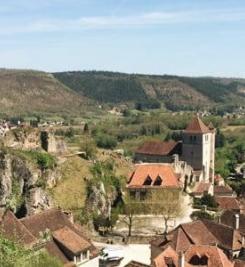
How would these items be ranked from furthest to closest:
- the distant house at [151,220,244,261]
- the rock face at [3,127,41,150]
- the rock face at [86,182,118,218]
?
1. the rock face at [3,127,41,150]
2. the rock face at [86,182,118,218]
3. the distant house at [151,220,244,261]

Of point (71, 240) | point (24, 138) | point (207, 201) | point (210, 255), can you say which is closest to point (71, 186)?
point (24, 138)

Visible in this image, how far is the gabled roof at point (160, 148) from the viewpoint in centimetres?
9706

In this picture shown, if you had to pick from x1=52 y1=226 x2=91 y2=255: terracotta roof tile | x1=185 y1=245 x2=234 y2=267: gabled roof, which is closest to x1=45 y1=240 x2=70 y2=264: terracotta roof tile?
x1=52 y1=226 x2=91 y2=255: terracotta roof tile

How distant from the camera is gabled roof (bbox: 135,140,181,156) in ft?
318

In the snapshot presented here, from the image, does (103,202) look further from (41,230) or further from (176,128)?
(176,128)

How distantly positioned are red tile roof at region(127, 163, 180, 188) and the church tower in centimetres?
1812

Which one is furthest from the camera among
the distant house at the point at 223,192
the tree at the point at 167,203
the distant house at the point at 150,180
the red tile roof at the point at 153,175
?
the distant house at the point at 223,192

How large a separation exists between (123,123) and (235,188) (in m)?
93.1

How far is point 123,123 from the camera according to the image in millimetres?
189625

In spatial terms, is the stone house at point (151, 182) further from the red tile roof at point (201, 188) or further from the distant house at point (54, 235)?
the distant house at point (54, 235)

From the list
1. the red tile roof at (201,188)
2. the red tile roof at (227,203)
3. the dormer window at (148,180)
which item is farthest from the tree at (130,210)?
the red tile roof at (201,188)

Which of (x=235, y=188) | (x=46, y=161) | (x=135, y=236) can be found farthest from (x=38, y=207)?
(x=235, y=188)

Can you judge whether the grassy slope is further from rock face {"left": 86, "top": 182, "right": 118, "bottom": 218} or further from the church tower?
the church tower

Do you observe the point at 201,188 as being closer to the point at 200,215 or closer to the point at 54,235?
the point at 200,215
